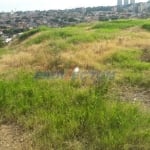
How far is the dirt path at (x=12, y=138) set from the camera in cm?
464

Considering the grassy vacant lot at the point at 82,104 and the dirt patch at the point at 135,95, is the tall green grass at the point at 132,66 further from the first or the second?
the dirt patch at the point at 135,95

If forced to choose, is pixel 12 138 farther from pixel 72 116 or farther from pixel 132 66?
pixel 132 66

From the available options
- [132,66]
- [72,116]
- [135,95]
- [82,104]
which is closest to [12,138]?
[72,116]

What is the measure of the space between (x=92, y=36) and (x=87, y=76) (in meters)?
6.90

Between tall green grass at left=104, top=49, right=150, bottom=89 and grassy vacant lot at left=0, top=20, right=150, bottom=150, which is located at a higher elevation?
grassy vacant lot at left=0, top=20, right=150, bottom=150

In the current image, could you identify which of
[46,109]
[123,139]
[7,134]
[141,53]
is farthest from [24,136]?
[141,53]

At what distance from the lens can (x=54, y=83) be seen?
6926 mm

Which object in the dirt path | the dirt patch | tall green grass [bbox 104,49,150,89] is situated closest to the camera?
the dirt path

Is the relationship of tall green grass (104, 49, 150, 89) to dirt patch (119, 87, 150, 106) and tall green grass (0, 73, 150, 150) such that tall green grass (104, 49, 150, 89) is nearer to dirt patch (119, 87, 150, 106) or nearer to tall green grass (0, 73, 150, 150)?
dirt patch (119, 87, 150, 106)

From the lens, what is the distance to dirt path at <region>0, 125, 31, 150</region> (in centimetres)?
464

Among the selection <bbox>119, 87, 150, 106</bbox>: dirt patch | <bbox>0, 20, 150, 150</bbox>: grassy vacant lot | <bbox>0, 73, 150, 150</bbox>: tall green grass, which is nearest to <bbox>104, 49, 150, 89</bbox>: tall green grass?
<bbox>0, 20, 150, 150</bbox>: grassy vacant lot

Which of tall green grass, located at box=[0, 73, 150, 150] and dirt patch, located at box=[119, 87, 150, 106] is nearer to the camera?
tall green grass, located at box=[0, 73, 150, 150]

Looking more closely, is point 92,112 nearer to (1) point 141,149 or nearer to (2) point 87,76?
(1) point 141,149

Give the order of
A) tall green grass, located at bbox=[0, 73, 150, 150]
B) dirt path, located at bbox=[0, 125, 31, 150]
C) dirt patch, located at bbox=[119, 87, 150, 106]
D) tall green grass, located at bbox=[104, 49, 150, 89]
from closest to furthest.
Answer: tall green grass, located at bbox=[0, 73, 150, 150] → dirt path, located at bbox=[0, 125, 31, 150] → dirt patch, located at bbox=[119, 87, 150, 106] → tall green grass, located at bbox=[104, 49, 150, 89]
